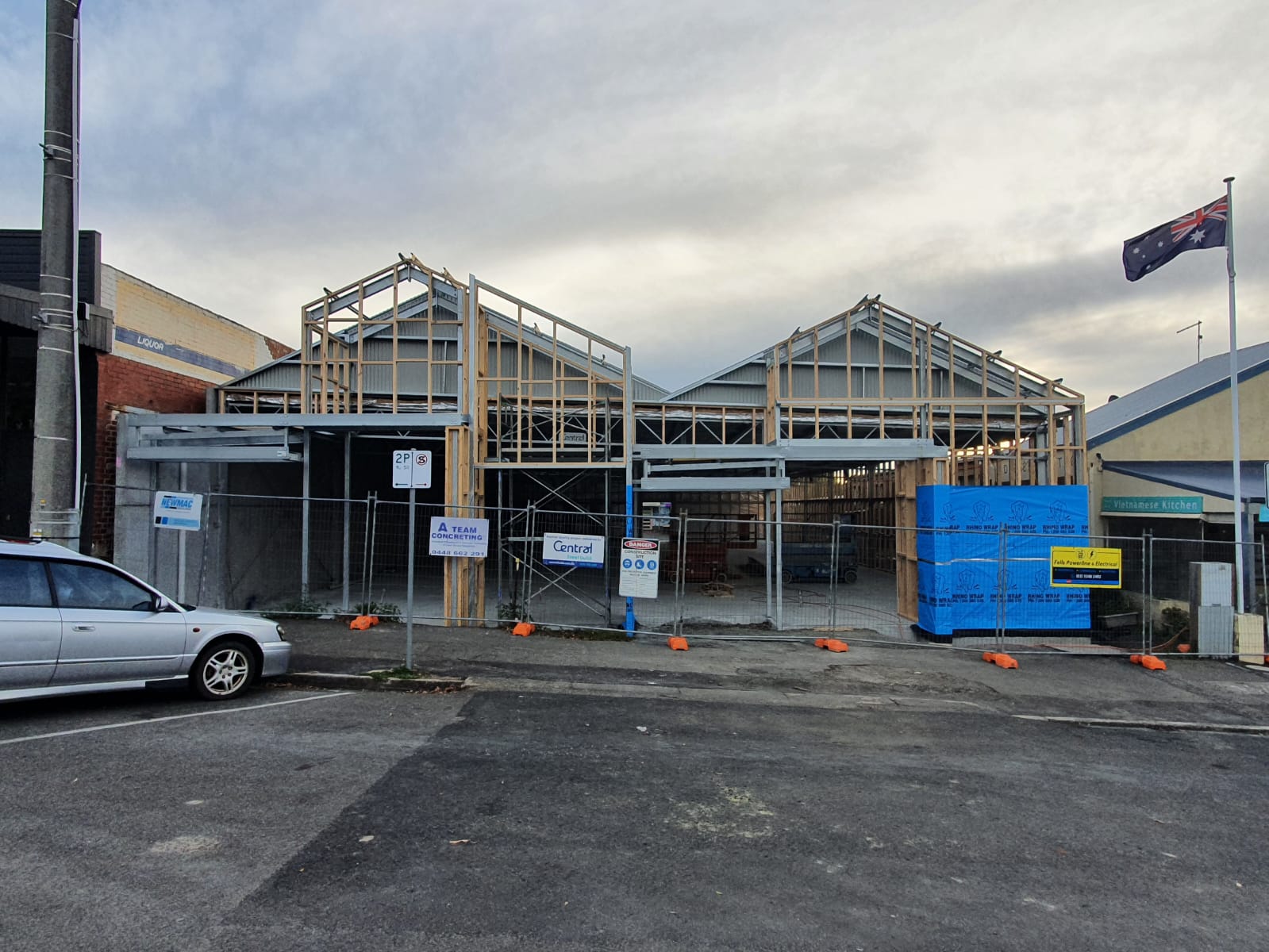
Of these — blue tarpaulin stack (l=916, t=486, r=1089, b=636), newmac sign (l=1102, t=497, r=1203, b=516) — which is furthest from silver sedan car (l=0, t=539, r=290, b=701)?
newmac sign (l=1102, t=497, r=1203, b=516)

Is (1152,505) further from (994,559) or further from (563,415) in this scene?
(563,415)

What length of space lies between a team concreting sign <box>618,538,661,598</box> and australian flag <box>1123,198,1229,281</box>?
10.2m

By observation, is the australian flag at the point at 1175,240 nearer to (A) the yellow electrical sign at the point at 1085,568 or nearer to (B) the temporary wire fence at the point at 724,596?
(B) the temporary wire fence at the point at 724,596

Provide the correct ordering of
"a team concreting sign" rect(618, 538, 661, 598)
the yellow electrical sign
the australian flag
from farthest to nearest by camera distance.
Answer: the australian flag
the yellow electrical sign
"a team concreting sign" rect(618, 538, 661, 598)

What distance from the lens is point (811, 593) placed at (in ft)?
60.7

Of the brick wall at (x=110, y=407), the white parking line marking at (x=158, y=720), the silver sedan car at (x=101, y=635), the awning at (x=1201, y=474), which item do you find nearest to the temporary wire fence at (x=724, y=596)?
the brick wall at (x=110, y=407)

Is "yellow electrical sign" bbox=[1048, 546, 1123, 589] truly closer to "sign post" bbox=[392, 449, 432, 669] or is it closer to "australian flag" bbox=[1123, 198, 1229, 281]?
"australian flag" bbox=[1123, 198, 1229, 281]

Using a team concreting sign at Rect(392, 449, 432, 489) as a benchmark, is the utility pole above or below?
above

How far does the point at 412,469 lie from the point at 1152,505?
49.9 feet

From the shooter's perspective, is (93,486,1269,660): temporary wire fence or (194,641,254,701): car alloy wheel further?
(93,486,1269,660): temporary wire fence

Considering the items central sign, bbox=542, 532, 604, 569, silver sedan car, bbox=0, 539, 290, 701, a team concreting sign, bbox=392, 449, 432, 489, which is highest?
a team concreting sign, bbox=392, 449, 432, 489

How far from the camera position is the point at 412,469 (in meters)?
9.30

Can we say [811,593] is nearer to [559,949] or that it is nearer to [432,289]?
[432,289]

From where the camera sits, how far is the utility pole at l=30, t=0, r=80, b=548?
812 cm
